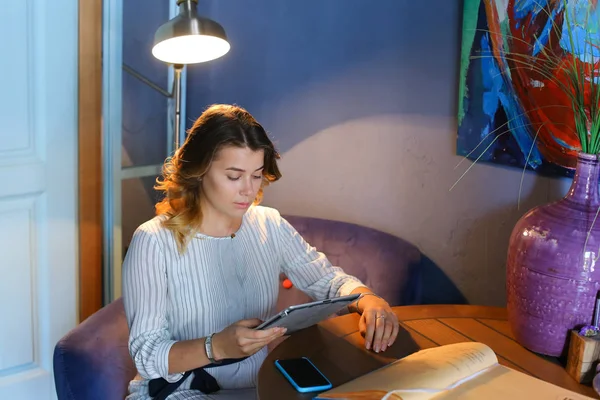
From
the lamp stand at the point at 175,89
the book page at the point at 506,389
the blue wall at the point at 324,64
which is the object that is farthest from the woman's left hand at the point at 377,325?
the lamp stand at the point at 175,89

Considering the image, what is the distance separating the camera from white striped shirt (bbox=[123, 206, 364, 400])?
4.23ft

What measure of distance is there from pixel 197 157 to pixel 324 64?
802 mm

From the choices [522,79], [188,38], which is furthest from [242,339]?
[188,38]

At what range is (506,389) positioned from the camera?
103 centimetres

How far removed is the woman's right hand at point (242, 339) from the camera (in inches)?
45.2

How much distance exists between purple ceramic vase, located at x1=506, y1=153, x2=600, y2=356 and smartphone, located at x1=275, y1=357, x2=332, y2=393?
41 cm

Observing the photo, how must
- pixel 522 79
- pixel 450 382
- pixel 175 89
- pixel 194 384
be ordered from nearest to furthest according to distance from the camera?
pixel 450 382, pixel 194 384, pixel 522 79, pixel 175 89

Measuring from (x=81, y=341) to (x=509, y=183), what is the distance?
1085 millimetres

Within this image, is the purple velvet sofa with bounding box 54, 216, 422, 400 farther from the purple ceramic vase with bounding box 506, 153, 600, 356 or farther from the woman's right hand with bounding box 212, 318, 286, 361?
the purple ceramic vase with bounding box 506, 153, 600, 356

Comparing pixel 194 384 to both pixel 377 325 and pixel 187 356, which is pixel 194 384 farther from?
pixel 377 325

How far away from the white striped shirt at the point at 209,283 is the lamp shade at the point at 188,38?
1.66 ft

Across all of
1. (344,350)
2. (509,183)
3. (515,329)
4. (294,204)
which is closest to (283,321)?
(344,350)

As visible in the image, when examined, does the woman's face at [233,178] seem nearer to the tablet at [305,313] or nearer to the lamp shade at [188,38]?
the tablet at [305,313]

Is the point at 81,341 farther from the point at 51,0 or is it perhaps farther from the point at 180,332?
the point at 51,0
